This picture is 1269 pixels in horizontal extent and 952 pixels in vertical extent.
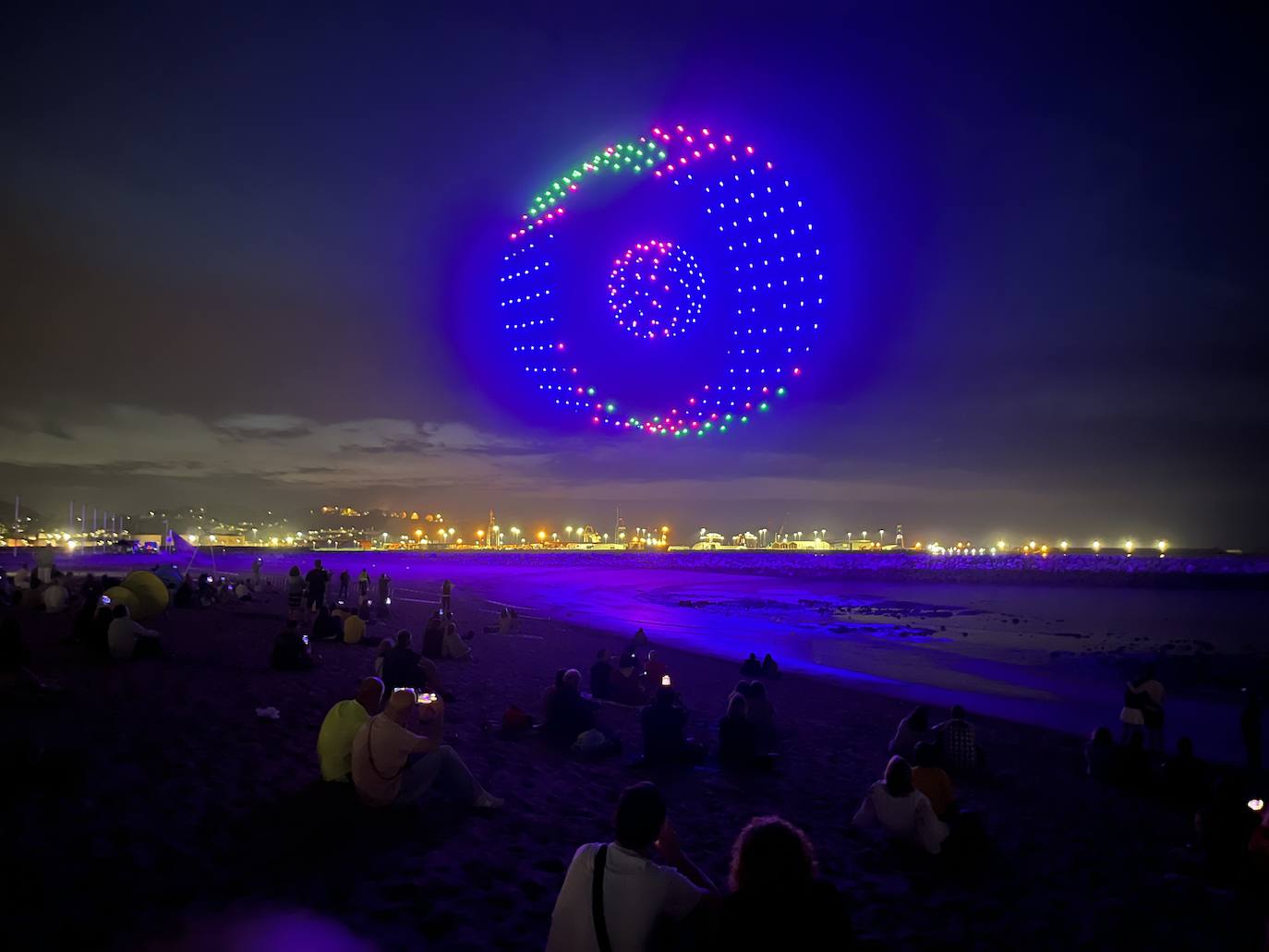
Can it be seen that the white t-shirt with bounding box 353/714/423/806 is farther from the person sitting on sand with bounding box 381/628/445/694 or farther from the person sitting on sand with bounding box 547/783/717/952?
the person sitting on sand with bounding box 381/628/445/694

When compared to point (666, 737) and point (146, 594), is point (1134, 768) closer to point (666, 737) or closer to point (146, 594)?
point (666, 737)

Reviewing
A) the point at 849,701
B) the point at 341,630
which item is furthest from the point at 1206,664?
the point at 341,630

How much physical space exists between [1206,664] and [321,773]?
25.1 metres

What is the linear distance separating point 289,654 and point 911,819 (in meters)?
10.9

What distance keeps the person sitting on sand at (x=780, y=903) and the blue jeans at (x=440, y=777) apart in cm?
452

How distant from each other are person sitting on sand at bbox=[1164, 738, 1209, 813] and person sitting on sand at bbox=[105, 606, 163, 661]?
1544cm

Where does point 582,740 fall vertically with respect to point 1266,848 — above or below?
below

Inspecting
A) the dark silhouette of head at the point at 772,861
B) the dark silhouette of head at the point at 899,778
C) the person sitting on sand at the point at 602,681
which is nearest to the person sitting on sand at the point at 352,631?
the person sitting on sand at the point at 602,681

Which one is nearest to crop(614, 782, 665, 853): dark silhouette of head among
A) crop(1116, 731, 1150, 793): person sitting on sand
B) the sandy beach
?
the sandy beach

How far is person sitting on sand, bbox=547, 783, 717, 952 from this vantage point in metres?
3.20

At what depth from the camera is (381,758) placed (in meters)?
6.45

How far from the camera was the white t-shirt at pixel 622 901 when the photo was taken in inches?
126

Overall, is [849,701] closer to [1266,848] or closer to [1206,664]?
[1266,848]

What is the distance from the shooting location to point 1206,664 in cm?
2212
